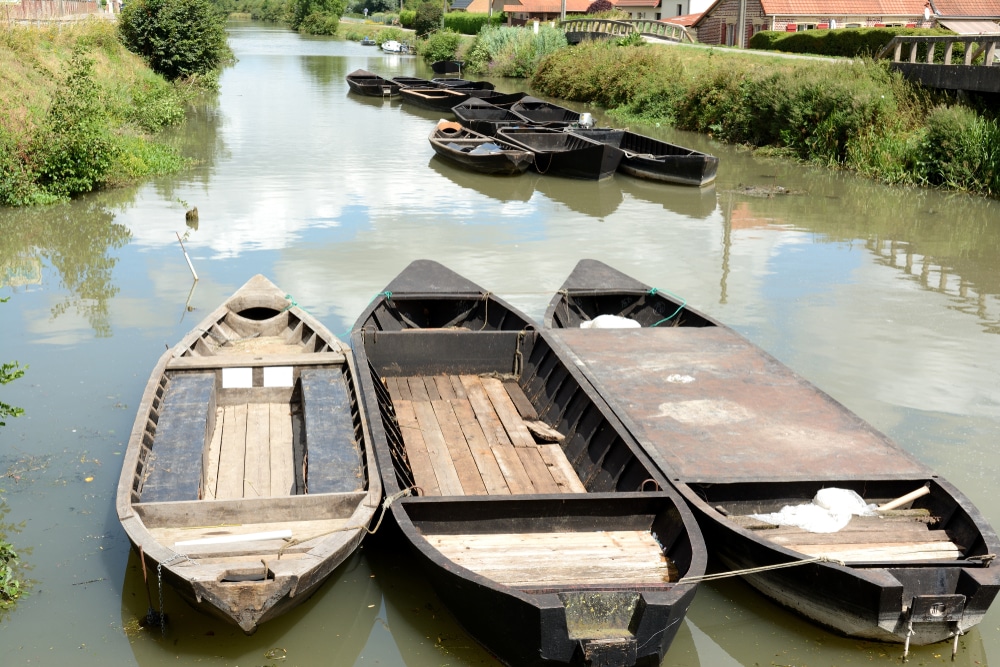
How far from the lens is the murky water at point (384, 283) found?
243 inches

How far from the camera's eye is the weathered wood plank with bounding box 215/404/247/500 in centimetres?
704

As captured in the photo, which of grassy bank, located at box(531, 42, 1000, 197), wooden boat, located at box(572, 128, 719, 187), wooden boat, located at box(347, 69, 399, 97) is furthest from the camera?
wooden boat, located at box(347, 69, 399, 97)

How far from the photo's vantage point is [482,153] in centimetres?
2219

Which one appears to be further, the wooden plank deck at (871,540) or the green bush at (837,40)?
the green bush at (837,40)

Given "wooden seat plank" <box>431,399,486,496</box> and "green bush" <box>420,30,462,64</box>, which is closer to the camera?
"wooden seat plank" <box>431,399,486,496</box>

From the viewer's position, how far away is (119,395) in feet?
31.3

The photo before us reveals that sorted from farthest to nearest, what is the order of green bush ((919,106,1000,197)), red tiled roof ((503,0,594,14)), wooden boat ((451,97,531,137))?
1. red tiled roof ((503,0,594,14))
2. wooden boat ((451,97,531,137))
3. green bush ((919,106,1000,197))

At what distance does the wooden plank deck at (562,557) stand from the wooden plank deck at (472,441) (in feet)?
2.50

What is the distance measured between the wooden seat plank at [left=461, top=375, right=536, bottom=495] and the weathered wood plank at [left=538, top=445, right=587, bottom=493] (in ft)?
0.71

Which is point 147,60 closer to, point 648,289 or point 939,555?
point 648,289

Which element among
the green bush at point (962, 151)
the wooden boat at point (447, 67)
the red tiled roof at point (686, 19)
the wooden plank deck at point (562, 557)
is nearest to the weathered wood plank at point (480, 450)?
the wooden plank deck at point (562, 557)

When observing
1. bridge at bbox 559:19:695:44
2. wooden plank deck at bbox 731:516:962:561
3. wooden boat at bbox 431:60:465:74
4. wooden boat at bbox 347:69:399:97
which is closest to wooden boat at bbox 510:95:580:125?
wooden boat at bbox 347:69:399:97

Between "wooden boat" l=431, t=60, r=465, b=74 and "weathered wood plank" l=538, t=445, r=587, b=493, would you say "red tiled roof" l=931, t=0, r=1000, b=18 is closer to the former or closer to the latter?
"wooden boat" l=431, t=60, r=465, b=74

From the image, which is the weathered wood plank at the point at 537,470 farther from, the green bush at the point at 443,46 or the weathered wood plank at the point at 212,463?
the green bush at the point at 443,46
